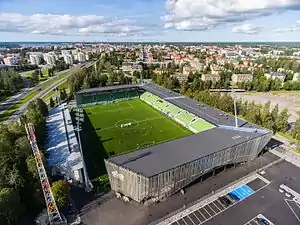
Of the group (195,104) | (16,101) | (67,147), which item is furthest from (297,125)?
(16,101)

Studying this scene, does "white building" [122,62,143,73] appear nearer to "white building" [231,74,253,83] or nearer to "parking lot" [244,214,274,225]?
"white building" [231,74,253,83]

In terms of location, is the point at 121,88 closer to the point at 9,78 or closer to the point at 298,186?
the point at 9,78

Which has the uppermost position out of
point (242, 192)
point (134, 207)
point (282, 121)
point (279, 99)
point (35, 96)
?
point (282, 121)

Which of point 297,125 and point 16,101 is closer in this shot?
point 297,125

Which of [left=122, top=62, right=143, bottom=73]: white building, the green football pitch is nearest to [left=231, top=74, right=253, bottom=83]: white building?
[left=122, top=62, right=143, bottom=73]: white building

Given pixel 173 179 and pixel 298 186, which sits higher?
pixel 173 179

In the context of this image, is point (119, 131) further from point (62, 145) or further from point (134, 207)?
point (134, 207)

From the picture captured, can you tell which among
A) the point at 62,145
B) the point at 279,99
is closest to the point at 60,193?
the point at 62,145
